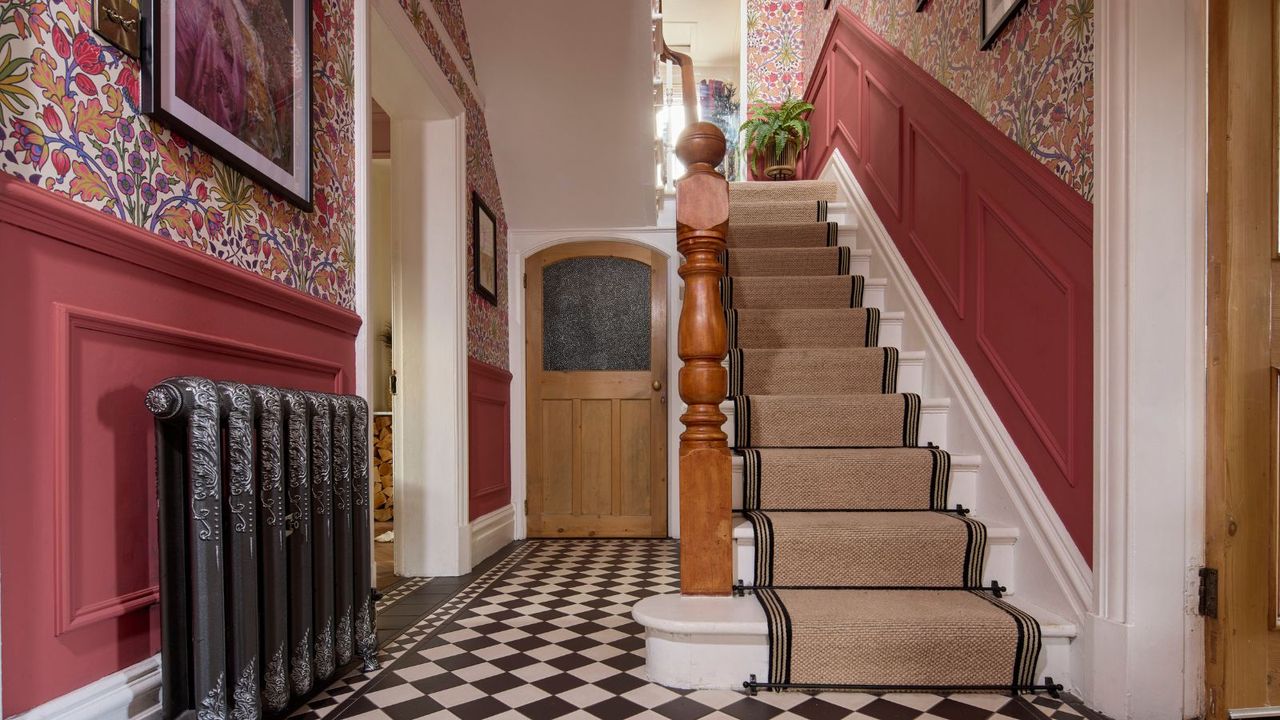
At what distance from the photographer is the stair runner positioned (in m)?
1.75

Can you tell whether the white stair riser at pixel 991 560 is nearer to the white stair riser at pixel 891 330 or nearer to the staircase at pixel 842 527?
the staircase at pixel 842 527

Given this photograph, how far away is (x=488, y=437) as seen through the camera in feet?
12.5

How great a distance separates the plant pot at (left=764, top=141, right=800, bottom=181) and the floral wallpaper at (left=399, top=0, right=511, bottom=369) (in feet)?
6.90

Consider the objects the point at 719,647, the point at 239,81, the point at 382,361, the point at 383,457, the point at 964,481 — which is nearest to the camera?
the point at 239,81

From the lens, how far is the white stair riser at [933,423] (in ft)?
8.20

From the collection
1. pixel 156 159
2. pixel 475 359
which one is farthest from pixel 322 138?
pixel 475 359

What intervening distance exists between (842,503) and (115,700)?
6.11 ft

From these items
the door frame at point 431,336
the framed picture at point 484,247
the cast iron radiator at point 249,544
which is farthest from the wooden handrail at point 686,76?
the cast iron radiator at point 249,544

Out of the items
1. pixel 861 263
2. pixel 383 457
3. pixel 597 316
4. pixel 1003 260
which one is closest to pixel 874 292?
pixel 861 263

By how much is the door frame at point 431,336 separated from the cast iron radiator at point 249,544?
1432mm

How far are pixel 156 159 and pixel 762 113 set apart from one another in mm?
4709

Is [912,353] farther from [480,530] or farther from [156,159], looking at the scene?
[156,159]

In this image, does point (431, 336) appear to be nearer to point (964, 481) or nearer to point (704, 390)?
point (704, 390)

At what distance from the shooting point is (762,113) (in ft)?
17.8
